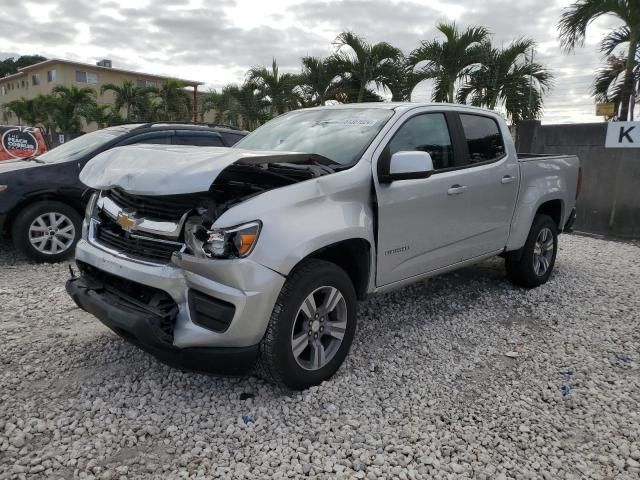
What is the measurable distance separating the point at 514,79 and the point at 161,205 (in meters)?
11.6

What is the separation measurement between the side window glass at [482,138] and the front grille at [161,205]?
8.24 feet

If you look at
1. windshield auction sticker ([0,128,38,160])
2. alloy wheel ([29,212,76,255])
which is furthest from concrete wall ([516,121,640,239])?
windshield auction sticker ([0,128,38,160])

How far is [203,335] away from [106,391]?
0.92 meters

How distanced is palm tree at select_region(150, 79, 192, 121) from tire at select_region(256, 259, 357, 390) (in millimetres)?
22798

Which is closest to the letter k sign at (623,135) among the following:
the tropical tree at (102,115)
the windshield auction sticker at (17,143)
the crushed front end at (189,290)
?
the crushed front end at (189,290)

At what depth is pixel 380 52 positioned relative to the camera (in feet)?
47.5

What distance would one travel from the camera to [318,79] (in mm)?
15586

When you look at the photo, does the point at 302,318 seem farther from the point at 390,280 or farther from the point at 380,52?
the point at 380,52

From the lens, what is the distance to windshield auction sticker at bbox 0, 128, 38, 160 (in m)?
10.2

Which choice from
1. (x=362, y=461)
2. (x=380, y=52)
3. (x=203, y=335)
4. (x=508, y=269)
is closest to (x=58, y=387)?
(x=203, y=335)

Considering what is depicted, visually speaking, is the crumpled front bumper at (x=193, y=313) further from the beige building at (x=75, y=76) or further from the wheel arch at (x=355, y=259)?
the beige building at (x=75, y=76)

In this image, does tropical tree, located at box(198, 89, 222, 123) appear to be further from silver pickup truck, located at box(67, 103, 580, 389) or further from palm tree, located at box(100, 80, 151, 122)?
silver pickup truck, located at box(67, 103, 580, 389)

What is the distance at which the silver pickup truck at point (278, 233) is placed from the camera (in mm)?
2641

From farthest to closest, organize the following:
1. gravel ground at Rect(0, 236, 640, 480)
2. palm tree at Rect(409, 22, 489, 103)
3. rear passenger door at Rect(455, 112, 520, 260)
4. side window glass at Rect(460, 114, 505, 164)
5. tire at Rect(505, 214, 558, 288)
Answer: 1. palm tree at Rect(409, 22, 489, 103)
2. tire at Rect(505, 214, 558, 288)
3. side window glass at Rect(460, 114, 505, 164)
4. rear passenger door at Rect(455, 112, 520, 260)
5. gravel ground at Rect(0, 236, 640, 480)
